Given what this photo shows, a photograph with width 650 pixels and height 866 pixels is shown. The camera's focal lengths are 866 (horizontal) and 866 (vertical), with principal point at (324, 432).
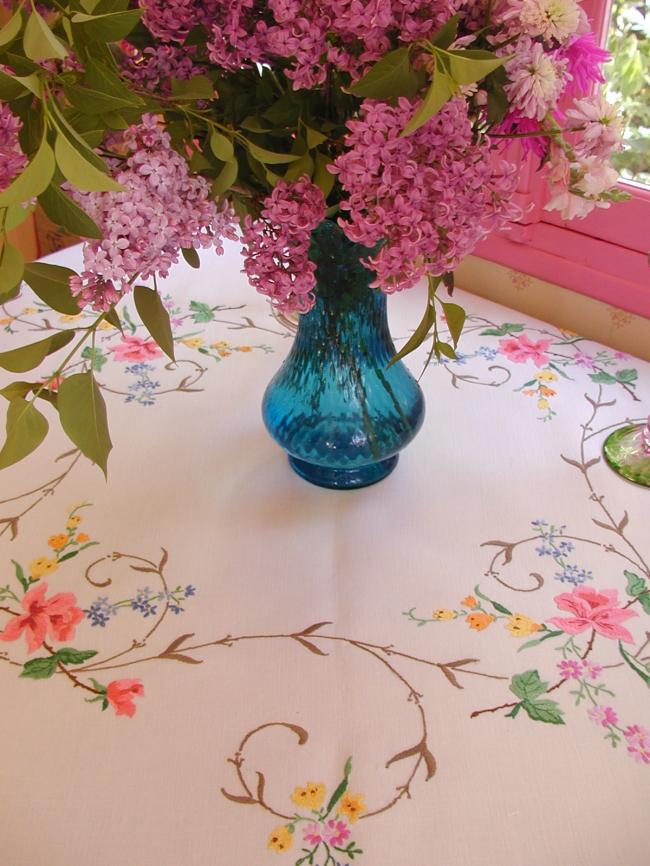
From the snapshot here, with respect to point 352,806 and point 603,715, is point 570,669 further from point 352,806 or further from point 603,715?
point 352,806

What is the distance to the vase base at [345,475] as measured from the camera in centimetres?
85

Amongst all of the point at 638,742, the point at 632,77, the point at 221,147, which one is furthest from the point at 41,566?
the point at 632,77

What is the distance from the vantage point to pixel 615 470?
0.86m

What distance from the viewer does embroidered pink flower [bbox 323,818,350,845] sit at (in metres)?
0.55

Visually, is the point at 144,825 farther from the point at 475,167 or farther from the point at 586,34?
the point at 586,34

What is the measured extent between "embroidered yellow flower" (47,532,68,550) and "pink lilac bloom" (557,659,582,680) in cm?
44

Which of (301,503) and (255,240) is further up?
(255,240)

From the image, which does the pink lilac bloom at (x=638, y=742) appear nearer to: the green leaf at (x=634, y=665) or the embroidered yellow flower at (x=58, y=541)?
the green leaf at (x=634, y=665)

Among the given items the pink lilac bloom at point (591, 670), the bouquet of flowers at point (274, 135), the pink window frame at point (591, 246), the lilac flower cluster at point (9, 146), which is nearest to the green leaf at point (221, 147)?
the bouquet of flowers at point (274, 135)

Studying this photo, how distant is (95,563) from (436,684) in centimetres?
31

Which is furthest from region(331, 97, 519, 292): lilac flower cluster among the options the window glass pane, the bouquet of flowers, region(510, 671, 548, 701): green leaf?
the window glass pane

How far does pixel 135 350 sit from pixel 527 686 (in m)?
0.64

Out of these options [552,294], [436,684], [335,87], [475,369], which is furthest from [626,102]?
[436,684]

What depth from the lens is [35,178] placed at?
448 mm
